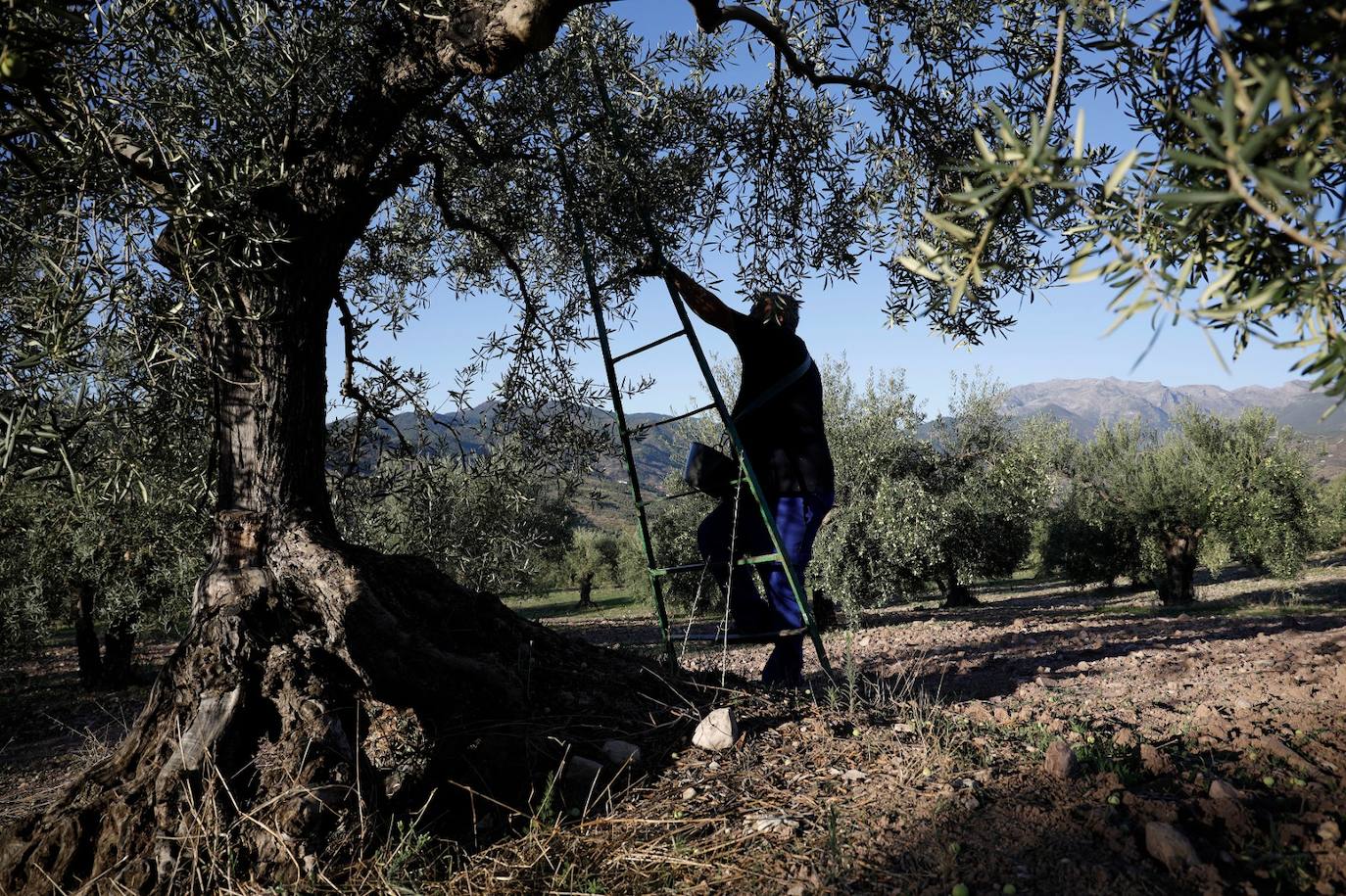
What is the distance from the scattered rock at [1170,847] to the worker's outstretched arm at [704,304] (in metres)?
3.74

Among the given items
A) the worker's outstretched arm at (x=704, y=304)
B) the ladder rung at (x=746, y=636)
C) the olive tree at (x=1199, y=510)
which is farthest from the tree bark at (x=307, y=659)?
the olive tree at (x=1199, y=510)

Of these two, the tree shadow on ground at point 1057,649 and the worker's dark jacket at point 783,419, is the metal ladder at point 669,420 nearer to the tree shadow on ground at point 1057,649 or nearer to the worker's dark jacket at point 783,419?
the worker's dark jacket at point 783,419

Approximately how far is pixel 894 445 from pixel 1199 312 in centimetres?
1920

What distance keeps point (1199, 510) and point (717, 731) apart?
27.3 m

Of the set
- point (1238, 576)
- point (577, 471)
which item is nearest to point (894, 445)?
point (577, 471)

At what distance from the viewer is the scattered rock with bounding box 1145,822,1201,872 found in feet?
7.57

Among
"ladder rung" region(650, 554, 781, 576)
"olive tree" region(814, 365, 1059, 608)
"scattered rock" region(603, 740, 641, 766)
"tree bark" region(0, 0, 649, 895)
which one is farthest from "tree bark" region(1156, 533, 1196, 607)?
"scattered rock" region(603, 740, 641, 766)

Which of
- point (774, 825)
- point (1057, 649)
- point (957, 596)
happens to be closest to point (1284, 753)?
point (774, 825)

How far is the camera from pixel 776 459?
542cm

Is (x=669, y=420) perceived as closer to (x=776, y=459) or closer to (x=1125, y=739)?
(x=776, y=459)

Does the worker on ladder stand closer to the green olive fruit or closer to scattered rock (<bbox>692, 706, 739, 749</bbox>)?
scattered rock (<bbox>692, 706, 739, 749</bbox>)

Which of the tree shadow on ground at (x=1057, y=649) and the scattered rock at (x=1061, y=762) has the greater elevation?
the scattered rock at (x=1061, y=762)

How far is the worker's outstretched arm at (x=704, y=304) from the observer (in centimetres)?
516

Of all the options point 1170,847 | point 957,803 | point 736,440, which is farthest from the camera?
point 736,440
